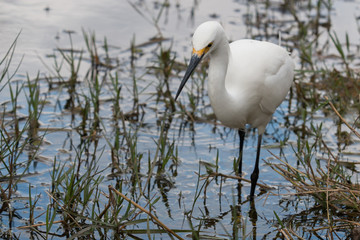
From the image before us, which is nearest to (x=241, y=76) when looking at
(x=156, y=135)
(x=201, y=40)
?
(x=201, y=40)

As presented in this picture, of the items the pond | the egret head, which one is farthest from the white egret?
the pond

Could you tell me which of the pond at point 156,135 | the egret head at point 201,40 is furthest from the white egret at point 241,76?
the pond at point 156,135

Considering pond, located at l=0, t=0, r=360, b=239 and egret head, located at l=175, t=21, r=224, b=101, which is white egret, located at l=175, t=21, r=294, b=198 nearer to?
egret head, located at l=175, t=21, r=224, b=101

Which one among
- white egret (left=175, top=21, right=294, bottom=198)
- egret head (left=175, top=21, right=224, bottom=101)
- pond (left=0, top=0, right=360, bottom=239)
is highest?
egret head (left=175, top=21, right=224, bottom=101)

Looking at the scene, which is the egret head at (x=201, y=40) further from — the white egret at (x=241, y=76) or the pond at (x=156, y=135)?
the pond at (x=156, y=135)

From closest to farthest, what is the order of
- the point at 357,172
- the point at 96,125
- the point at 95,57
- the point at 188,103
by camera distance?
the point at 357,172
the point at 96,125
the point at 188,103
the point at 95,57

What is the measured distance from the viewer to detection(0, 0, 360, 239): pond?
3928mm

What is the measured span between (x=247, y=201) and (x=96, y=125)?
1.53 meters

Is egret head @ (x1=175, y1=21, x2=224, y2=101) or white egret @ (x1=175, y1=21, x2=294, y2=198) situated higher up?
egret head @ (x1=175, y1=21, x2=224, y2=101)

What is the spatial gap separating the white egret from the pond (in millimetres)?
350

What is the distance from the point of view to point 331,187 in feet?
13.8

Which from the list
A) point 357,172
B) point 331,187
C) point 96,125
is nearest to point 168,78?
point 96,125

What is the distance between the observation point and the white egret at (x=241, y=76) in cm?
402

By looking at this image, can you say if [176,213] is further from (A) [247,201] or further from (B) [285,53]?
(B) [285,53]
